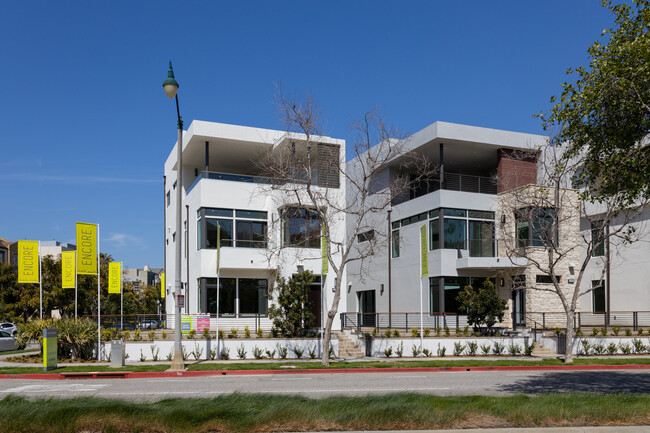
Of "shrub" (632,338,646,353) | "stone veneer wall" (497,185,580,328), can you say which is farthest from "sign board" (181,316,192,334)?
"shrub" (632,338,646,353)

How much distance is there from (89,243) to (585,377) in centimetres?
1988

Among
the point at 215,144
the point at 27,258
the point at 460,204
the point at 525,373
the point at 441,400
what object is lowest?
the point at 525,373

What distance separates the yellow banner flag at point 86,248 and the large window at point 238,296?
18.5ft

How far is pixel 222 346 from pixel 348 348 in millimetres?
5807

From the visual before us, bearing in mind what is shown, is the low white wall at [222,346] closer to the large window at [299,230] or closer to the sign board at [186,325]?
the sign board at [186,325]

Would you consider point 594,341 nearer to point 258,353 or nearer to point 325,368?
point 325,368

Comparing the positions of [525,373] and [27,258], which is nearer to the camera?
[525,373]

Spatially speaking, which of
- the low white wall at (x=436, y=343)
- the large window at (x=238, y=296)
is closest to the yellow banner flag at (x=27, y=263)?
the large window at (x=238, y=296)

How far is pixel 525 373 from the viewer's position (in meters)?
21.2

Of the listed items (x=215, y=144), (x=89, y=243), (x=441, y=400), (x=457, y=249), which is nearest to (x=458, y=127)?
(x=457, y=249)

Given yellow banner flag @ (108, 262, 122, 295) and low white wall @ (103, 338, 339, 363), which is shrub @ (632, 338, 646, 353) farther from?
yellow banner flag @ (108, 262, 122, 295)

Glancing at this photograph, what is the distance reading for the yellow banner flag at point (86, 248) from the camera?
2631 cm

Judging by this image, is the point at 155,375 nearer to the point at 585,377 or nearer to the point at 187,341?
the point at 187,341

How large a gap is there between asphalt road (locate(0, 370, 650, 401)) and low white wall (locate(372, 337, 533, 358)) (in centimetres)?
672
